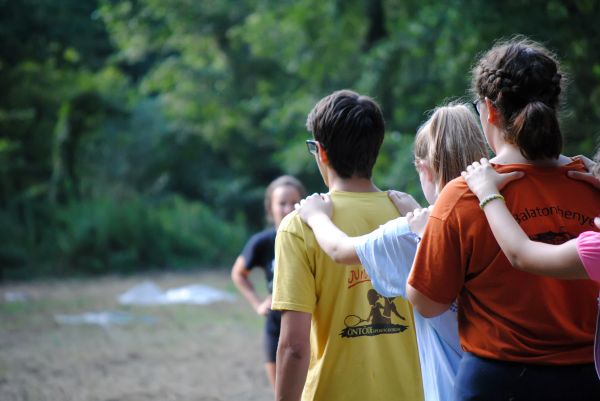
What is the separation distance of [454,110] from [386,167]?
1305 cm

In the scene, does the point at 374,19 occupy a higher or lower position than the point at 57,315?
higher

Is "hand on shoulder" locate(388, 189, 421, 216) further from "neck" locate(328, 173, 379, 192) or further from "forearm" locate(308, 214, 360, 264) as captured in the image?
"forearm" locate(308, 214, 360, 264)

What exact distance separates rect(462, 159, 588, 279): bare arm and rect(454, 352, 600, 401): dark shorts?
0.26 m

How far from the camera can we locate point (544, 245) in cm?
198

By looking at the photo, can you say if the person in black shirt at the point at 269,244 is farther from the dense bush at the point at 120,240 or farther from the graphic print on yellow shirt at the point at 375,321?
the dense bush at the point at 120,240

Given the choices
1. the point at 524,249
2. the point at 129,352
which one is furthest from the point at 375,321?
the point at 129,352

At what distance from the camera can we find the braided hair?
211 centimetres

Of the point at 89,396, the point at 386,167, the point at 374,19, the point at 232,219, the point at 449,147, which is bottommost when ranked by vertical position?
the point at 232,219

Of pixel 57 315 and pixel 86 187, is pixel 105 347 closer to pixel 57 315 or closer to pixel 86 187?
pixel 57 315

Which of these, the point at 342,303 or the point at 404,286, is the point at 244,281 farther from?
the point at 404,286

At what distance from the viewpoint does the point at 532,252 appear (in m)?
1.96

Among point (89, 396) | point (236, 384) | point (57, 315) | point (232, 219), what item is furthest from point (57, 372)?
point (232, 219)

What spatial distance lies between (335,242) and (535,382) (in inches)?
29.9

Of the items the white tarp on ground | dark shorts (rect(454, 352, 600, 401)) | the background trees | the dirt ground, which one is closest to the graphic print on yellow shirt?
dark shorts (rect(454, 352, 600, 401))
